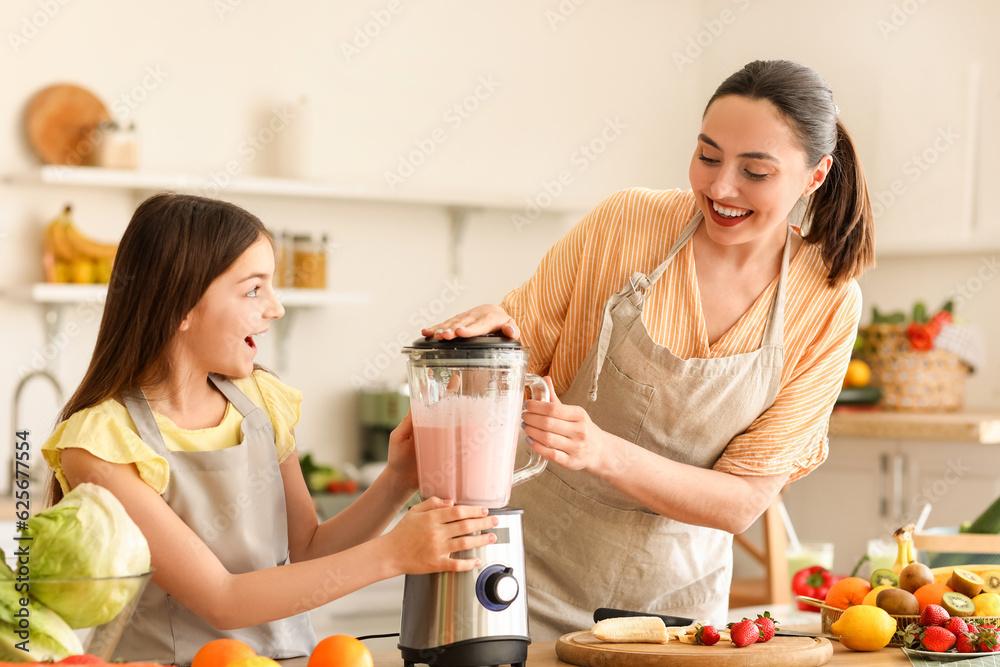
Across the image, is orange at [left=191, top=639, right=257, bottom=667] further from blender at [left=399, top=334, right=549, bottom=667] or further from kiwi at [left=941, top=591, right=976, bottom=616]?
kiwi at [left=941, top=591, right=976, bottom=616]

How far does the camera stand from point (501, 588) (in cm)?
106

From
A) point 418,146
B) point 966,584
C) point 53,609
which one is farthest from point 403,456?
point 418,146

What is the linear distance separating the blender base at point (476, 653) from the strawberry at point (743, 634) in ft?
0.78

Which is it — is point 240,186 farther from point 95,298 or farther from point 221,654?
point 221,654

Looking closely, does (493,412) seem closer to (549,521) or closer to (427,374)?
(427,374)

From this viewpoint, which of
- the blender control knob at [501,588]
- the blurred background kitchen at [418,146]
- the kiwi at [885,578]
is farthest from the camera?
the blurred background kitchen at [418,146]

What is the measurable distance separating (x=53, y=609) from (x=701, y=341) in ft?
2.96

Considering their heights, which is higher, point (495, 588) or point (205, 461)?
point (205, 461)

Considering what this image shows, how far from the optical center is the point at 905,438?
3506 mm

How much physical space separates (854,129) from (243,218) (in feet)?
11.4

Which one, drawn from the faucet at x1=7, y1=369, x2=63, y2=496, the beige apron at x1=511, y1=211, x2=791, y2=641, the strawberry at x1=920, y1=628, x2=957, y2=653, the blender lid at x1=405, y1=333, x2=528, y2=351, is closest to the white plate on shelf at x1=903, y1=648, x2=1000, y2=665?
the strawberry at x1=920, y1=628, x2=957, y2=653

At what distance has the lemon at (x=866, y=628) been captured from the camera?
1.22m

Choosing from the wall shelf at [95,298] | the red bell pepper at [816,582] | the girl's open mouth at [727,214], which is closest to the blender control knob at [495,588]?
the girl's open mouth at [727,214]

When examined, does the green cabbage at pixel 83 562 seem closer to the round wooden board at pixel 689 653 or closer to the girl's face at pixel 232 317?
the girl's face at pixel 232 317
